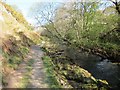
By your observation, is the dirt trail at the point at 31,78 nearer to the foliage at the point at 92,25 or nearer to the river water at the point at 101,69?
the river water at the point at 101,69

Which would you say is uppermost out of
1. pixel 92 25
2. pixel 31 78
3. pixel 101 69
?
pixel 92 25

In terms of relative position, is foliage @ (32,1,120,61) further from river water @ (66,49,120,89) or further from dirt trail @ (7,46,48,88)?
dirt trail @ (7,46,48,88)

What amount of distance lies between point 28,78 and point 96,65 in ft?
57.4

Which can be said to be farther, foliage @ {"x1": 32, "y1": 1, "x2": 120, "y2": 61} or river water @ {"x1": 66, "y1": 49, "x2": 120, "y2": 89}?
river water @ {"x1": 66, "y1": 49, "x2": 120, "y2": 89}

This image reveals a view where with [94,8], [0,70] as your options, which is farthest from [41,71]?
[94,8]

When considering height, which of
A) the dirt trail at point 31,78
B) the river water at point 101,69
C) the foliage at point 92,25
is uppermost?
the foliage at point 92,25

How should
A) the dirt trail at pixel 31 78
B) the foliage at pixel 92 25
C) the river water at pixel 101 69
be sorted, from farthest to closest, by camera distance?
1. the river water at pixel 101 69
2. the foliage at pixel 92 25
3. the dirt trail at pixel 31 78

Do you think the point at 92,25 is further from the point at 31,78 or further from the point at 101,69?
the point at 31,78

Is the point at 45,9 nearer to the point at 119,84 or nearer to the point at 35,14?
the point at 35,14

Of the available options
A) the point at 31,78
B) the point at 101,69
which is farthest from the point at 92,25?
the point at 31,78

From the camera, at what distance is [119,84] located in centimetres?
1978

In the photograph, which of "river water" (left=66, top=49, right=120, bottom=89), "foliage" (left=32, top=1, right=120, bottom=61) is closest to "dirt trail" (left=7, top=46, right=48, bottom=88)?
"river water" (left=66, top=49, right=120, bottom=89)

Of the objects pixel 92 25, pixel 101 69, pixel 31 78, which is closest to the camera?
pixel 31 78

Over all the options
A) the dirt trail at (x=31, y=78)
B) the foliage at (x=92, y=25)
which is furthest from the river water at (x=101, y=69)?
the dirt trail at (x=31, y=78)
